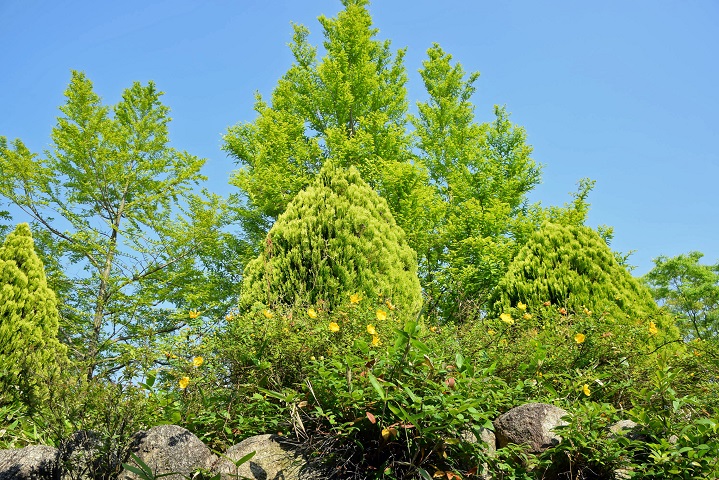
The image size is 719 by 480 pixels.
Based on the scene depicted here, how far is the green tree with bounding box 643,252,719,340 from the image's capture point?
21516mm

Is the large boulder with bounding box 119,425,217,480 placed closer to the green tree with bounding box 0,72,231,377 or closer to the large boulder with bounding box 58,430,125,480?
the large boulder with bounding box 58,430,125,480

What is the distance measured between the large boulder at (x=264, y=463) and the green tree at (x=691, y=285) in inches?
892

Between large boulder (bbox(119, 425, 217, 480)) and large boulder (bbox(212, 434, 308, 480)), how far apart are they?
0.10 metres

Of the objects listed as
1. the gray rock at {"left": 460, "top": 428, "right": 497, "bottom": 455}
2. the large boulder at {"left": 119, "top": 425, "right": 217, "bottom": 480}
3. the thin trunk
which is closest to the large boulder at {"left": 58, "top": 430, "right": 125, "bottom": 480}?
the large boulder at {"left": 119, "top": 425, "right": 217, "bottom": 480}

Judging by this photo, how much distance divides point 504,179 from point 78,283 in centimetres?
1056

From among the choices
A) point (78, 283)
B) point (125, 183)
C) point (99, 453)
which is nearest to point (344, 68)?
point (125, 183)

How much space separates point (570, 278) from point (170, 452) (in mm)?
5129

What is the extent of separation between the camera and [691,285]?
22.3 m

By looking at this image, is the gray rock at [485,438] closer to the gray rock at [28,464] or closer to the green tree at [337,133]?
the gray rock at [28,464]

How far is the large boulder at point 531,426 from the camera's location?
2.67 m

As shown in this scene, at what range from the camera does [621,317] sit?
188 inches

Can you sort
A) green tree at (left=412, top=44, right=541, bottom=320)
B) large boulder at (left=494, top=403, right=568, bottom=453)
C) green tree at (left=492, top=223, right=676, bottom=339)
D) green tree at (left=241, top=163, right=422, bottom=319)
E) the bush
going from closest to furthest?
1. the bush
2. large boulder at (left=494, top=403, right=568, bottom=453)
3. green tree at (left=241, top=163, right=422, bottom=319)
4. green tree at (left=492, top=223, right=676, bottom=339)
5. green tree at (left=412, top=44, right=541, bottom=320)

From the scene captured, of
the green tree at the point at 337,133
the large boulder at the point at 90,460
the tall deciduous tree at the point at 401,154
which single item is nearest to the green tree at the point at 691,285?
the tall deciduous tree at the point at 401,154

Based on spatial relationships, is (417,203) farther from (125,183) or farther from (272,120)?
(125,183)
